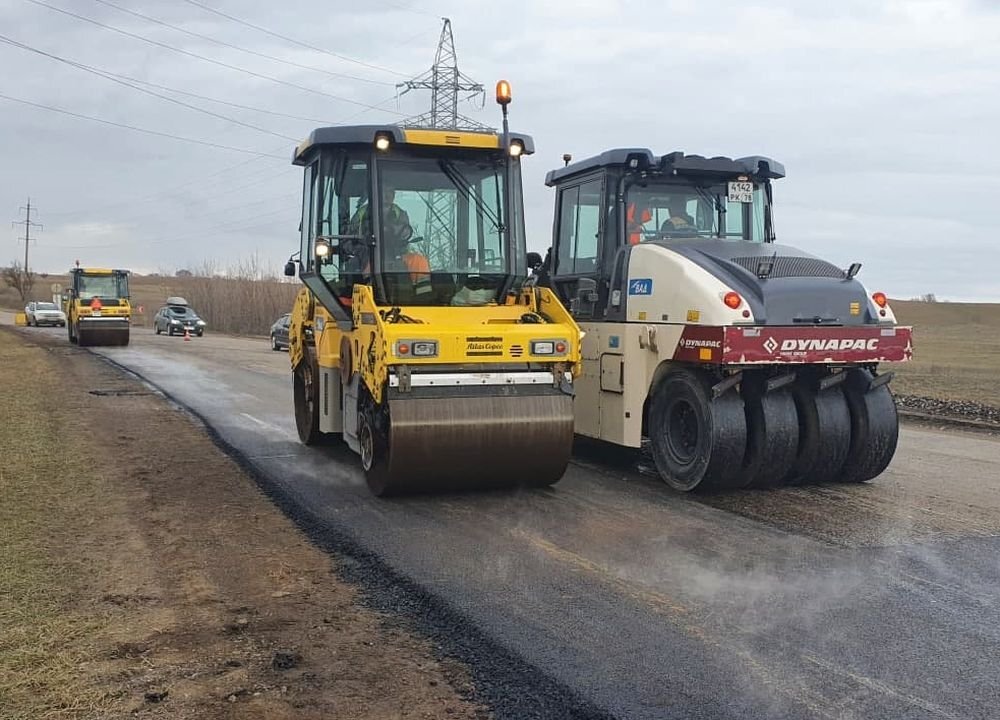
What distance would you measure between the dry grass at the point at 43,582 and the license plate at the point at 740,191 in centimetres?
638

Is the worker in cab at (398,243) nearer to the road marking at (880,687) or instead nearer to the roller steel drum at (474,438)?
the roller steel drum at (474,438)

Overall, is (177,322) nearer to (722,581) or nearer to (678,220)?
(678,220)

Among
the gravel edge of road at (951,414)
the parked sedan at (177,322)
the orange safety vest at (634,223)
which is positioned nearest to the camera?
the orange safety vest at (634,223)

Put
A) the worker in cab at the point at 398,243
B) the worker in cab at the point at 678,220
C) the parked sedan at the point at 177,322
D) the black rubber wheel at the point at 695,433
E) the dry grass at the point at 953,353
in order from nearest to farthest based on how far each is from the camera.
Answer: the black rubber wheel at the point at 695,433 < the worker in cab at the point at 398,243 < the worker in cab at the point at 678,220 < the dry grass at the point at 953,353 < the parked sedan at the point at 177,322

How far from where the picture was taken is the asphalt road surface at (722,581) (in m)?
4.02

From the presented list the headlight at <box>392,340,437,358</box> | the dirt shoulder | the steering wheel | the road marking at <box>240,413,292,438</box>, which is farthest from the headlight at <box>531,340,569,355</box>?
the road marking at <box>240,413,292,438</box>

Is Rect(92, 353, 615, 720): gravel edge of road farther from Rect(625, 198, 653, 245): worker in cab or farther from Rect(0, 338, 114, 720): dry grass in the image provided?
Rect(625, 198, 653, 245): worker in cab

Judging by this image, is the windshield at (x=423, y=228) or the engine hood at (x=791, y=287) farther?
the windshield at (x=423, y=228)

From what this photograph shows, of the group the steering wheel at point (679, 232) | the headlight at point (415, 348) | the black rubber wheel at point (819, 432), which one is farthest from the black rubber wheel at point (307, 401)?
the black rubber wheel at point (819, 432)

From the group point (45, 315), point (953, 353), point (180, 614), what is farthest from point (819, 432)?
point (45, 315)

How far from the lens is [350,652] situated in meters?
4.39

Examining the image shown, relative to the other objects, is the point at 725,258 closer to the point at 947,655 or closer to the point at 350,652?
the point at 947,655

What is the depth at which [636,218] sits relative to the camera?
904 centimetres

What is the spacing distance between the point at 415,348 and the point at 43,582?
9.91 feet
